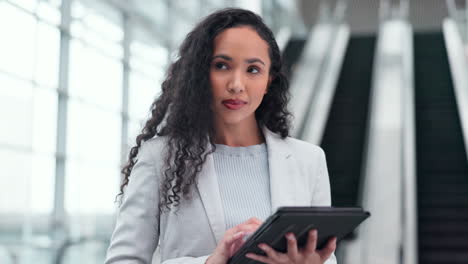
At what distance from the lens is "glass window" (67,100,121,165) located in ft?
32.9

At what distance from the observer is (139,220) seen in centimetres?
210

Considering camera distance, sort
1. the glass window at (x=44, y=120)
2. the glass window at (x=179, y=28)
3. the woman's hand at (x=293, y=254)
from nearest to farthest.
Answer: the woman's hand at (x=293, y=254) < the glass window at (x=44, y=120) < the glass window at (x=179, y=28)

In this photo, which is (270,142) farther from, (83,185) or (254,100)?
(83,185)

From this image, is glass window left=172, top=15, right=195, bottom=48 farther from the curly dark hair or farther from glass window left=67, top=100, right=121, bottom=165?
the curly dark hair

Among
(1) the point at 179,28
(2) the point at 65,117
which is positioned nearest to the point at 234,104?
(2) the point at 65,117

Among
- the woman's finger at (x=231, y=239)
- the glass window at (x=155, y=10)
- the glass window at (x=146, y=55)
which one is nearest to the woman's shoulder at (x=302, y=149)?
the woman's finger at (x=231, y=239)

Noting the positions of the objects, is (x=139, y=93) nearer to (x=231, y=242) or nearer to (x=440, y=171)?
(x=440, y=171)

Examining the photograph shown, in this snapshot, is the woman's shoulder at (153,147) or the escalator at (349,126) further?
the escalator at (349,126)

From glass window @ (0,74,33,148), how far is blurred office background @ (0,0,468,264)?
0.07 feet

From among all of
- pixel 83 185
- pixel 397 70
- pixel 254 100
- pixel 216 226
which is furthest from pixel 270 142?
pixel 397 70

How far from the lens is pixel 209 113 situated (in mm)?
2238

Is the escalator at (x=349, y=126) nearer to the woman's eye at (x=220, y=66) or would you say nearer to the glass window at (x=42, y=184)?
the glass window at (x=42, y=184)

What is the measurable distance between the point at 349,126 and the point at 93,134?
4.21 m

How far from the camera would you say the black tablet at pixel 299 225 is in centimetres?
170
